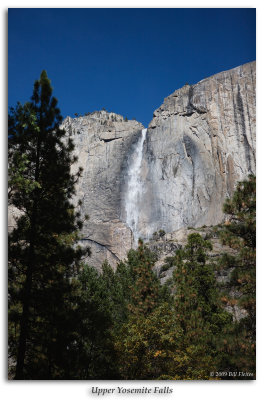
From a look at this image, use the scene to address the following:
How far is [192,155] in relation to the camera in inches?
1911

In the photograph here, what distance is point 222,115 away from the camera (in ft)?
148

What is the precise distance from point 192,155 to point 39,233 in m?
41.8

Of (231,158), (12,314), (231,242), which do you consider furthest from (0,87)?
(231,158)

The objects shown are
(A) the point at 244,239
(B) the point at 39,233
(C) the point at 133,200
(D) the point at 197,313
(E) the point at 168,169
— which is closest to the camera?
(B) the point at 39,233

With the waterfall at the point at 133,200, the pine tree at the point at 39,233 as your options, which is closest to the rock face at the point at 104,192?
the waterfall at the point at 133,200

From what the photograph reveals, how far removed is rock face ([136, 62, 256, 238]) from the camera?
42719mm

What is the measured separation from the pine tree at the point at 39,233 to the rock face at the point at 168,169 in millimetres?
34497

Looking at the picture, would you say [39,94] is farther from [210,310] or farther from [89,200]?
[89,200]

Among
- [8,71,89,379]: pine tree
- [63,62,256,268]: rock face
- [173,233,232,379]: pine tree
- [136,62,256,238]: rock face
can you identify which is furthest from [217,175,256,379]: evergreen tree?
[63,62,256,268]: rock face
